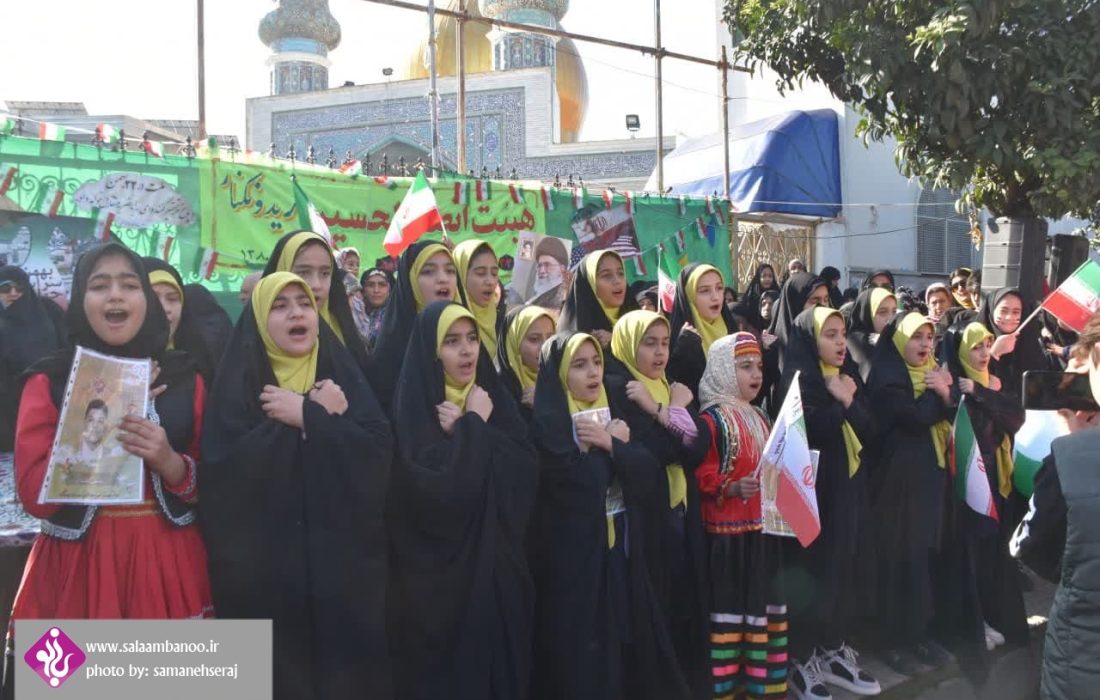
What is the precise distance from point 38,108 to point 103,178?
1442cm

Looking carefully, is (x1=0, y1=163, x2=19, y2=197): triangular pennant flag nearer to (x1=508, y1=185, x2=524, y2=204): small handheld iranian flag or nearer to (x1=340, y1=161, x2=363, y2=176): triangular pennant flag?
(x1=340, y1=161, x2=363, y2=176): triangular pennant flag

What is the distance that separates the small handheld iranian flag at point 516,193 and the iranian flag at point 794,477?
5127 millimetres

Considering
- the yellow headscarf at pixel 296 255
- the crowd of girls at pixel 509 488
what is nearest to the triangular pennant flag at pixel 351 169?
the crowd of girls at pixel 509 488

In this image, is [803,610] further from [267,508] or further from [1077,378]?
[267,508]

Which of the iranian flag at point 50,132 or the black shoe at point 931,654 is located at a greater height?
the iranian flag at point 50,132

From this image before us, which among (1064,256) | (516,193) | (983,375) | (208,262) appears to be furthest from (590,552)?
(1064,256)

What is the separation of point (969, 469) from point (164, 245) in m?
5.00

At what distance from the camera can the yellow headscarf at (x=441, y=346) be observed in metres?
2.51

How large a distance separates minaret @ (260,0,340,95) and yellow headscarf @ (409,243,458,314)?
23970mm

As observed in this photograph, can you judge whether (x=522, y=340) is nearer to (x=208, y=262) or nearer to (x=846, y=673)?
(x=846, y=673)

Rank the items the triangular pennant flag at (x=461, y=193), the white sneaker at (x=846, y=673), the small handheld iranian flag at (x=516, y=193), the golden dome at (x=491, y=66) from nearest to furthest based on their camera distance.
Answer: the white sneaker at (x=846, y=673) < the triangular pennant flag at (x=461, y=193) < the small handheld iranian flag at (x=516, y=193) < the golden dome at (x=491, y=66)

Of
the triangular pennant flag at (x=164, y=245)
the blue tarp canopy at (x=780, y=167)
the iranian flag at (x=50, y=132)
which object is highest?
the blue tarp canopy at (x=780, y=167)

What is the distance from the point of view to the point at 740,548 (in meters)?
2.97

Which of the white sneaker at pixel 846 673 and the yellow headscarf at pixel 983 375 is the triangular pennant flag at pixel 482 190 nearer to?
the yellow headscarf at pixel 983 375
